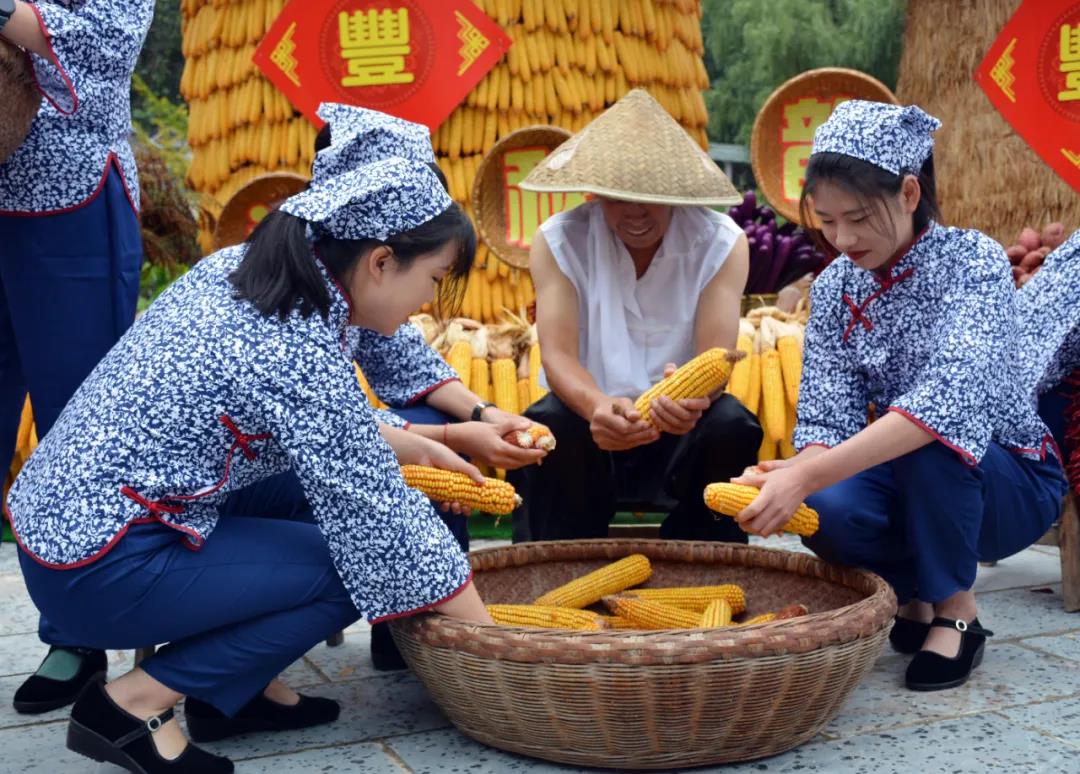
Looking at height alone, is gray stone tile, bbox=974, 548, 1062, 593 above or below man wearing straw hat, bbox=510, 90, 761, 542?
below

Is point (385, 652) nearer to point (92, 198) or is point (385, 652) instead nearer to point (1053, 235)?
point (92, 198)

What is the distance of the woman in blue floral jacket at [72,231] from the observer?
2.78 m

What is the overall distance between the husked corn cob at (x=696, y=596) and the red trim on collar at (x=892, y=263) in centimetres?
88

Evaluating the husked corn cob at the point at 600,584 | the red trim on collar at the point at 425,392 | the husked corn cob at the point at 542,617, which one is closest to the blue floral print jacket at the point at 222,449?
the husked corn cob at the point at 542,617

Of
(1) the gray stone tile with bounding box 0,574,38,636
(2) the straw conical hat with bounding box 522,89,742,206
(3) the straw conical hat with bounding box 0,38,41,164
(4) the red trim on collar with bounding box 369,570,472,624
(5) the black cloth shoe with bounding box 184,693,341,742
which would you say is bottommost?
(1) the gray stone tile with bounding box 0,574,38,636

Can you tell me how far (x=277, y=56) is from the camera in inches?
227

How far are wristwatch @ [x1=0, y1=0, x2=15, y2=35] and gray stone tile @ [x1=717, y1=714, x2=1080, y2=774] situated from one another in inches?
84.3

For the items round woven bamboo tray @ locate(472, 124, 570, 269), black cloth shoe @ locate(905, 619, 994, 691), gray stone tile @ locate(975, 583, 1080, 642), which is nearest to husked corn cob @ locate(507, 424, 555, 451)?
black cloth shoe @ locate(905, 619, 994, 691)

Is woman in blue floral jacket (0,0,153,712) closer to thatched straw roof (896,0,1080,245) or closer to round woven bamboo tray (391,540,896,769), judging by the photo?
round woven bamboo tray (391,540,896,769)

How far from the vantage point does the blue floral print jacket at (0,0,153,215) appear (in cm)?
269

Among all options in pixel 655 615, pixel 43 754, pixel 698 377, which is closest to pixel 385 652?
pixel 655 615

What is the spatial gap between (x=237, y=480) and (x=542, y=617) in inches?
31.9

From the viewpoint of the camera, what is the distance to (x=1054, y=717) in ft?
8.81

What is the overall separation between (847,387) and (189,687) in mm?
1818
